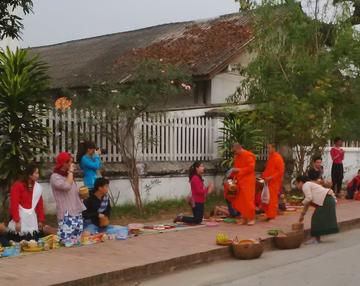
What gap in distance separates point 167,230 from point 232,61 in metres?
9.29

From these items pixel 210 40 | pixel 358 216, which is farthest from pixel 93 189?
pixel 210 40

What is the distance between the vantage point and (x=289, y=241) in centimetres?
951

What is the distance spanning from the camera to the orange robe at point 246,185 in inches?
440

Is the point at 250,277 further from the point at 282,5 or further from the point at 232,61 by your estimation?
the point at 232,61

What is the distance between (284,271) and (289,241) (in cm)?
191

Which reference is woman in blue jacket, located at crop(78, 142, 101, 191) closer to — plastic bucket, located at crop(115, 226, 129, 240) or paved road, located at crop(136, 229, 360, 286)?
plastic bucket, located at crop(115, 226, 129, 240)

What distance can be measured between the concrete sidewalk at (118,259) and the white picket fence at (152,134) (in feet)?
9.10

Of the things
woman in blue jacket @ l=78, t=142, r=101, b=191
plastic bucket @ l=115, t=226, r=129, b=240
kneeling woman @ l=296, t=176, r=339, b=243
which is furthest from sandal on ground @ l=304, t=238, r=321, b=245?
woman in blue jacket @ l=78, t=142, r=101, b=191

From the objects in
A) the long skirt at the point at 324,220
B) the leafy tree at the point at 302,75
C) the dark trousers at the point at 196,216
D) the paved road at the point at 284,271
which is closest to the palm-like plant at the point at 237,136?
the leafy tree at the point at 302,75

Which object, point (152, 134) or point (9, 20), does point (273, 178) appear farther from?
point (9, 20)

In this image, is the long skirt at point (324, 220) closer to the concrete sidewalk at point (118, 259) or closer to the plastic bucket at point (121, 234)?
the concrete sidewalk at point (118, 259)

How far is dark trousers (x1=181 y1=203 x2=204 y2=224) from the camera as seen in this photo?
Answer: 11.0 meters

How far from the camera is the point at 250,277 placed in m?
7.35

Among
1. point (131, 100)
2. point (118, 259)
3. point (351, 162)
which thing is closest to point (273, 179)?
point (131, 100)
